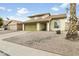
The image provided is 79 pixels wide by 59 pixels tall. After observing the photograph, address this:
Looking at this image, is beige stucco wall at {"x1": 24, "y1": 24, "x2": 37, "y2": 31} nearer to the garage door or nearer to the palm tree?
the garage door

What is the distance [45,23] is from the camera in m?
8.97

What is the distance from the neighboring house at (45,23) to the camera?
8.41 meters

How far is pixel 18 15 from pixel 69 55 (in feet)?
12.3

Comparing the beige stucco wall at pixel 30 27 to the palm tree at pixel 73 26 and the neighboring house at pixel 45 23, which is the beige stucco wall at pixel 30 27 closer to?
the neighboring house at pixel 45 23

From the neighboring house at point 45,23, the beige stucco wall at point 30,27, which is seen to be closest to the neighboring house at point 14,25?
the beige stucco wall at point 30,27

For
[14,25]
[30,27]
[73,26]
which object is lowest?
[14,25]

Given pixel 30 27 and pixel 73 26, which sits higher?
pixel 73 26

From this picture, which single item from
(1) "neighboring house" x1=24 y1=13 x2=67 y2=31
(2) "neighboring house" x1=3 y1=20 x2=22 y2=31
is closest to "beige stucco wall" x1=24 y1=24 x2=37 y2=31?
(1) "neighboring house" x1=24 y1=13 x2=67 y2=31

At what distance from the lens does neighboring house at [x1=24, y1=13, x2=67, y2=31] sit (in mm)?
8414

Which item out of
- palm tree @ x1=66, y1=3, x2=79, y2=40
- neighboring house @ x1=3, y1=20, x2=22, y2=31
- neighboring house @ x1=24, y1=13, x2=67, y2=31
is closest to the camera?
palm tree @ x1=66, y1=3, x2=79, y2=40

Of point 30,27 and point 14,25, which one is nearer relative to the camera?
point 30,27

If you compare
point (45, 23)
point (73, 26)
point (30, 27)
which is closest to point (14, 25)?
point (30, 27)

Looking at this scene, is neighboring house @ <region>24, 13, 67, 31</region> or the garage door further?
the garage door

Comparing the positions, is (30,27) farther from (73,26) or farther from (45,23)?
(73,26)
